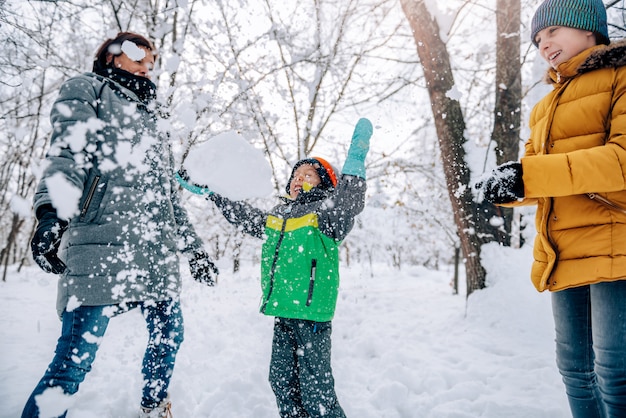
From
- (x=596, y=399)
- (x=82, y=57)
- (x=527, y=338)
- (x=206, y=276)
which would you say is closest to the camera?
(x=596, y=399)

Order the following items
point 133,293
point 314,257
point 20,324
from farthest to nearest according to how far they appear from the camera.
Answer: point 20,324, point 314,257, point 133,293

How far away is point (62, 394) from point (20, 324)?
10.7 feet

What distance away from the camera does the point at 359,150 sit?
186 centimetres

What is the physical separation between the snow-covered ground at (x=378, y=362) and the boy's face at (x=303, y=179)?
144cm

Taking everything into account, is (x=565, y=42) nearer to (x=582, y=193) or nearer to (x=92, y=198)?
(x=582, y=193)

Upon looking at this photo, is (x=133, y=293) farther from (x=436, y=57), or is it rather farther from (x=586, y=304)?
(x=436, y=57)

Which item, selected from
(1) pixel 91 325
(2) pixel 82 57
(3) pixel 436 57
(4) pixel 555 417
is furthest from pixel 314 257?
(2) pixel 82 57

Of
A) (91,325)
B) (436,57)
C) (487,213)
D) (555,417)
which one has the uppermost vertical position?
(436,57)

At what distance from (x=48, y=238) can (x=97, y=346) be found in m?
0.55

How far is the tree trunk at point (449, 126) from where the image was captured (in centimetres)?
336

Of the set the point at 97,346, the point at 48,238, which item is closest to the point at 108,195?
the point at 48,238

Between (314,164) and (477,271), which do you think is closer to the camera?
(314,164)

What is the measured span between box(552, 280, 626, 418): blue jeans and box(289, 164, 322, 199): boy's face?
1.38m

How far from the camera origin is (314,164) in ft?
7.24
